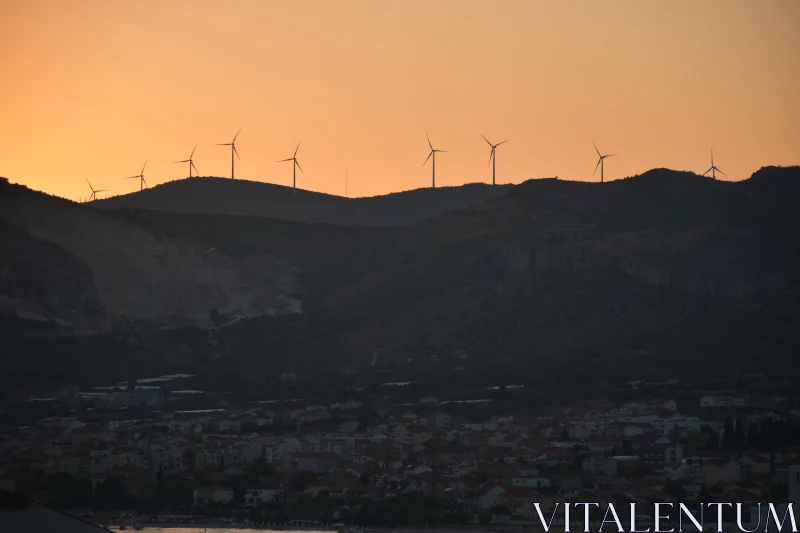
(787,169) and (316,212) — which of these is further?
(316,212)

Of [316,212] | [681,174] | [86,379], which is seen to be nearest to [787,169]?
[681,174]

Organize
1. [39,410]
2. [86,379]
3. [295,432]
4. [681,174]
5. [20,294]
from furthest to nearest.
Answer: [681,174] < [20,294] < [86,379] < [39,410] < [295,432]

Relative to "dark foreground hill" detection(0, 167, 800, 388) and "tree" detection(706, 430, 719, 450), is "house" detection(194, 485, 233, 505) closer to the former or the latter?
"tree" detection(706, 430, 719, 450)

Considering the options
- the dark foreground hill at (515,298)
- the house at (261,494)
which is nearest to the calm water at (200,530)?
the house at (261,494)

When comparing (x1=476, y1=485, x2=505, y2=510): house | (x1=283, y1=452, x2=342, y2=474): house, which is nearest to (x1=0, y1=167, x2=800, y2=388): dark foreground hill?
(x1=283, y1=452, x2=342, y2=474): house

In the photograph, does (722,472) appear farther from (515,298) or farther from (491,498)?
(515,298)

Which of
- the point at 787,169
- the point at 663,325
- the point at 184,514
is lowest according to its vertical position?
the point at 184,514

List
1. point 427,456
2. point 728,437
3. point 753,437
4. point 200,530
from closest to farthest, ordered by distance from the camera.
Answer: point 200,530 < point 753,437 < point 728,437 < point 427,456

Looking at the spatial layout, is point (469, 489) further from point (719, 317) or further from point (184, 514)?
point (719, 317)

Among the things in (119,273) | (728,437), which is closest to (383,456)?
(728,437)
